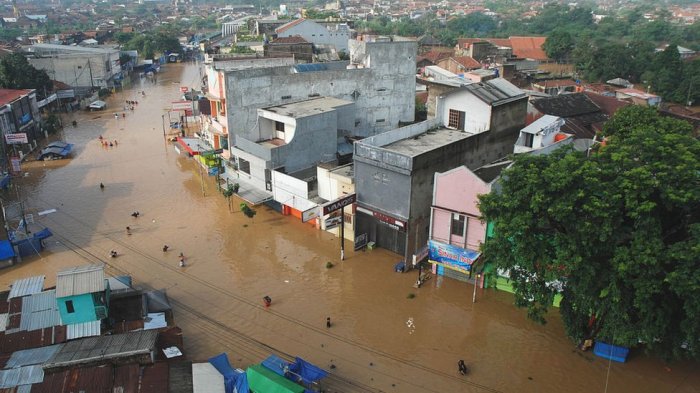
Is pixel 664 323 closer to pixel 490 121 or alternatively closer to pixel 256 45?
pixel 490 121

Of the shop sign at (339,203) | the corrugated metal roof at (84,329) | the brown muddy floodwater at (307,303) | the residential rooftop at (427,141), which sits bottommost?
the brown muddy floodwater at (307,303)

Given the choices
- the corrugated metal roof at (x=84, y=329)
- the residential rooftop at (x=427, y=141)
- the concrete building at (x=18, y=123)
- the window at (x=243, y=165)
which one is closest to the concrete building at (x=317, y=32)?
the concrete building at (x=18, y=123)

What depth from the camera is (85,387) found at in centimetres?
1575

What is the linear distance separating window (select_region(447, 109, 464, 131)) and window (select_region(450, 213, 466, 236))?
9.66 metres

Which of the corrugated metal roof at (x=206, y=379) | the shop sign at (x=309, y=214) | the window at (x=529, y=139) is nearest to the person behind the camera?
the corrugated metal roof at (x=206, y=379)

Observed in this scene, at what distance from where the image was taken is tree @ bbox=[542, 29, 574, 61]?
9244 cm

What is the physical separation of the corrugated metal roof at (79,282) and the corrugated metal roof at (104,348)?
1.80 m

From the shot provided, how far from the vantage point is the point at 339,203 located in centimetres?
2616

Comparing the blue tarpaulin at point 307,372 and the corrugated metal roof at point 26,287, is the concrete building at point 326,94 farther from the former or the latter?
the blue tarpaulin at point 307,372

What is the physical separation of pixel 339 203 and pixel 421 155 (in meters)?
4.90

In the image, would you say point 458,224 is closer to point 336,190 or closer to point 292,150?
point 336,190

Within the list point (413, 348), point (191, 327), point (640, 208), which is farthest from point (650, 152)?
point (191, 327)

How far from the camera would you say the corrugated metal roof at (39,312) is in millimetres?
19281

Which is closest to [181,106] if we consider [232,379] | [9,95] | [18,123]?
[18,123]
